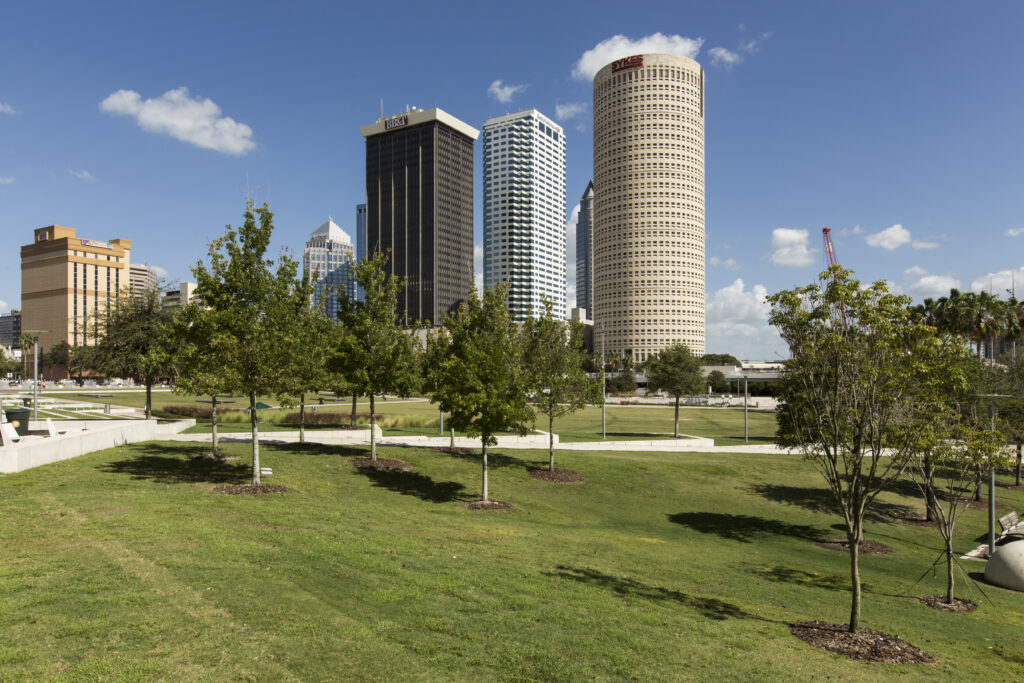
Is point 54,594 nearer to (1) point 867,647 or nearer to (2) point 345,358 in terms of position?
(1) point 867,647

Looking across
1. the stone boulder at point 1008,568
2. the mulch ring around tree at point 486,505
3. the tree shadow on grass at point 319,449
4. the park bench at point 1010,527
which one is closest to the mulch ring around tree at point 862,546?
the stone boulder at point 1008,568

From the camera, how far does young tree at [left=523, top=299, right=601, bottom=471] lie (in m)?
27.4

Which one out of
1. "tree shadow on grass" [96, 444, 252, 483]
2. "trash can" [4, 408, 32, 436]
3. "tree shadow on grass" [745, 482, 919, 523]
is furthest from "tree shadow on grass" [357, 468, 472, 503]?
"trash can" [4, 408, 32, 436]

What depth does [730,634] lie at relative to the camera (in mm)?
10258

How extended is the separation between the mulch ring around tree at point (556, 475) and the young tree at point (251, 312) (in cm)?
1240

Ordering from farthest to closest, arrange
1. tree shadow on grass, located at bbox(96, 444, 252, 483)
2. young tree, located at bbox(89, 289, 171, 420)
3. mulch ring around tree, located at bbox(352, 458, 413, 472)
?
young tree, located at bbox(89, 289, 171, 420) < mulch ring around tree, located at bbox(352, 458, 413, 472) < tree shadow on grass, located at bbox(96, 444, 252, 483)

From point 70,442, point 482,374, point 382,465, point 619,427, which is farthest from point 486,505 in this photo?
point 619,427

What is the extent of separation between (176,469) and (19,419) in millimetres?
10228

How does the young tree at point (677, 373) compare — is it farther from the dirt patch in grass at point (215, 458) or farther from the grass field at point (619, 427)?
the dirt patch in grass at point (215, 458)

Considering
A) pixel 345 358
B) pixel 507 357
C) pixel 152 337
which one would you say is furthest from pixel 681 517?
pixel 152 337

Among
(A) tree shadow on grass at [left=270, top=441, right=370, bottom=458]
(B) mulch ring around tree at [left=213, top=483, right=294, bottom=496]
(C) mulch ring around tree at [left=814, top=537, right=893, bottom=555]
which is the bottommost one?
(C) mulch ring around tree at [left=814, top=537, right=893, bottom=555]

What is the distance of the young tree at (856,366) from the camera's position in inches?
440

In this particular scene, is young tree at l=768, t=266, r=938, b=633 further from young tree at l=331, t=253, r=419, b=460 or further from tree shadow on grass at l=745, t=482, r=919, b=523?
young tree at l=331, t=253, r=419, b=460

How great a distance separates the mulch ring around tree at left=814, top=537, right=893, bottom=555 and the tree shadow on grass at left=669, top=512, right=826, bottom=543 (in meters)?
0.56
